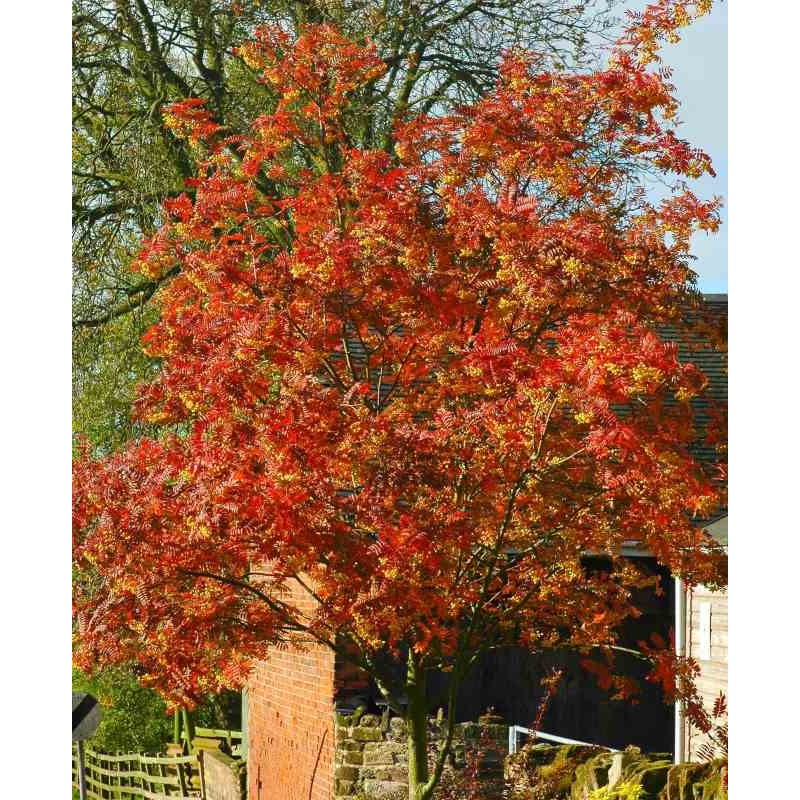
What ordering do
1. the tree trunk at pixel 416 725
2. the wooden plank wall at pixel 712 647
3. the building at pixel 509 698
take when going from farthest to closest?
the building at pixel 509 698, the wooden plank wall at pixel 712 647, the tree trunk at pixel 416 725

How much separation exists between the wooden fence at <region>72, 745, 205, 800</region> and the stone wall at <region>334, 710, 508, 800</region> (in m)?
3.68

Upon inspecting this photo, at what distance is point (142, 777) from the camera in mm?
12992

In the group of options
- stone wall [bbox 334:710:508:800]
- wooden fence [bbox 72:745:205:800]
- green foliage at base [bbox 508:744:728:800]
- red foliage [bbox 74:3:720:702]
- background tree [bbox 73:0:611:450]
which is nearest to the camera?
red foliage [bbox 74:3:720:702]

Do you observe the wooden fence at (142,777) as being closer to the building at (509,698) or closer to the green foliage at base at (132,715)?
the green foliage at base at (132,715)

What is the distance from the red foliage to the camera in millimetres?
6004

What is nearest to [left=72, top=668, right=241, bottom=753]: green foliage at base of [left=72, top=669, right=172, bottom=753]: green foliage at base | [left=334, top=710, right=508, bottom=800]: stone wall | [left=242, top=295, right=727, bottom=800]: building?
[left=72, top=669, right=172, bottom=753]: green foliage at base

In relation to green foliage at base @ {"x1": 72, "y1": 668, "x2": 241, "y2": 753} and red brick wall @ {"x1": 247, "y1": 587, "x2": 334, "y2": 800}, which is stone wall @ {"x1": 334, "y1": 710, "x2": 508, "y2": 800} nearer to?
red brick wall @ {"x1": 247, "y1": 587, "x2": 334, "y2": 800}

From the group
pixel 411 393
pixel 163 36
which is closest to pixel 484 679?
pixel 411 393

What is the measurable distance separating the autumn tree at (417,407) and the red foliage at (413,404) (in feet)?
0.05

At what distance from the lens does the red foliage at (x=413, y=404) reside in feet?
19.7

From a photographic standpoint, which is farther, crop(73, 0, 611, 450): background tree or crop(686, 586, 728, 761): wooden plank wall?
crop(73, 0, 611, 450): background tree

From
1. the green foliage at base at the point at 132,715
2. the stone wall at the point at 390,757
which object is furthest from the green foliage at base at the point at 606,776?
the green foliage at base at the point at 132,715
